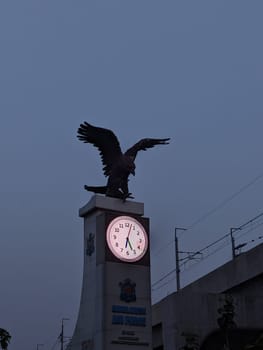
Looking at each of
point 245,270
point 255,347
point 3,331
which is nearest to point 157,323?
point 245,270

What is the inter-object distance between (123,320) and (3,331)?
5.24m

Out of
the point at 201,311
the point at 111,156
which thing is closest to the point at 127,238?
the point at 111,156

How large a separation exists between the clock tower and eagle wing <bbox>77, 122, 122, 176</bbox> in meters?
1.65

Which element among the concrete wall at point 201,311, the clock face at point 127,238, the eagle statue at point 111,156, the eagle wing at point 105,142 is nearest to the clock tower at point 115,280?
the clock face at point 127,238

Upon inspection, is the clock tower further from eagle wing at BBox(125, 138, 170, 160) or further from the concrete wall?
the concrete wall

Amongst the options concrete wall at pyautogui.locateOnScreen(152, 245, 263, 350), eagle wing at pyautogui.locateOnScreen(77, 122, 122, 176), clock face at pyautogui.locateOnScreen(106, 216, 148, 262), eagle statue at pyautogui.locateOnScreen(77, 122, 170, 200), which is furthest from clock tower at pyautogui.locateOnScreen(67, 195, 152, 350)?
concrete wall at pyautogui.locateOnScreen(152, 245, 263, 350)

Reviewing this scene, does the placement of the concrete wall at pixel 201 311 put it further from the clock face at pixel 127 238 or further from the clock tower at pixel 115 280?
the clock face at pixel 127 238

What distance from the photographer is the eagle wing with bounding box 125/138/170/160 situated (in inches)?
1067

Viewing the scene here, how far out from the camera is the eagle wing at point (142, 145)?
27109 millimetres

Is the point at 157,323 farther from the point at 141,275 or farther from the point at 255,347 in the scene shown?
the point at 255,347

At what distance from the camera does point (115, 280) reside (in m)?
24.7

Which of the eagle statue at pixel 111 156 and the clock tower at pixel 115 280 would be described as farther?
the eagle statue at pixel 111 156

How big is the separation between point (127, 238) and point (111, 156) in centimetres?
338

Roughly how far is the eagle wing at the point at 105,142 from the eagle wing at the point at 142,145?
1.31 feet
